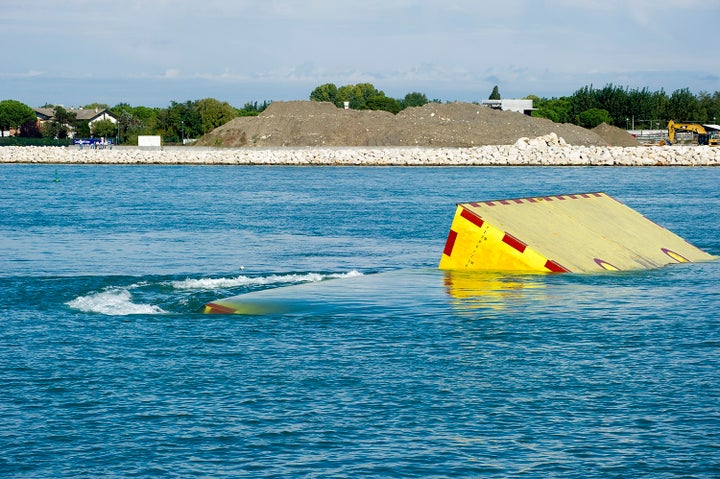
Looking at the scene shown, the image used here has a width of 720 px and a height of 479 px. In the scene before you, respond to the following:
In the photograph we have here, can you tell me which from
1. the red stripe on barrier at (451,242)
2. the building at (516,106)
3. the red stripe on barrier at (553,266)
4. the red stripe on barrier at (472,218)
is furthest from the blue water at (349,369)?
the building at (516,106)

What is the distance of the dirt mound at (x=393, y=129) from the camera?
124 m

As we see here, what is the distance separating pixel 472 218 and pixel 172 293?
5.77m

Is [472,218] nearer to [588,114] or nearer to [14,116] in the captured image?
[588,114]

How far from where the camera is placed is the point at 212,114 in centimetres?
15762

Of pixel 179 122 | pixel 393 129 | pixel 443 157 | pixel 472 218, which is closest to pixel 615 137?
pixel 393 129

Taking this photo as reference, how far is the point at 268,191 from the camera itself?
194 feet

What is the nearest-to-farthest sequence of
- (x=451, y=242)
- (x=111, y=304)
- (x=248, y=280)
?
(x=111, y=304), (x=451, y=242), (x=248, y=280)

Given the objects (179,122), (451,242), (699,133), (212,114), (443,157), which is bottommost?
(451,242)

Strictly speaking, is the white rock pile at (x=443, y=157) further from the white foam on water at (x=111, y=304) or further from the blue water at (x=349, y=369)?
the white foam on water at (x=111, y=304)

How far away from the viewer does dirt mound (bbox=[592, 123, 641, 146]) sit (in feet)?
406

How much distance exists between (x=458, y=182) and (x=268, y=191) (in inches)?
567

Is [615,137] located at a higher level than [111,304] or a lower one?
higher

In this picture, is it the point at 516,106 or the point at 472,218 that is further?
the point at 516,106

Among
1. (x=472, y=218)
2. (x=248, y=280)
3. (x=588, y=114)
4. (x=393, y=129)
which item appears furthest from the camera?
(x=588, y=114)
